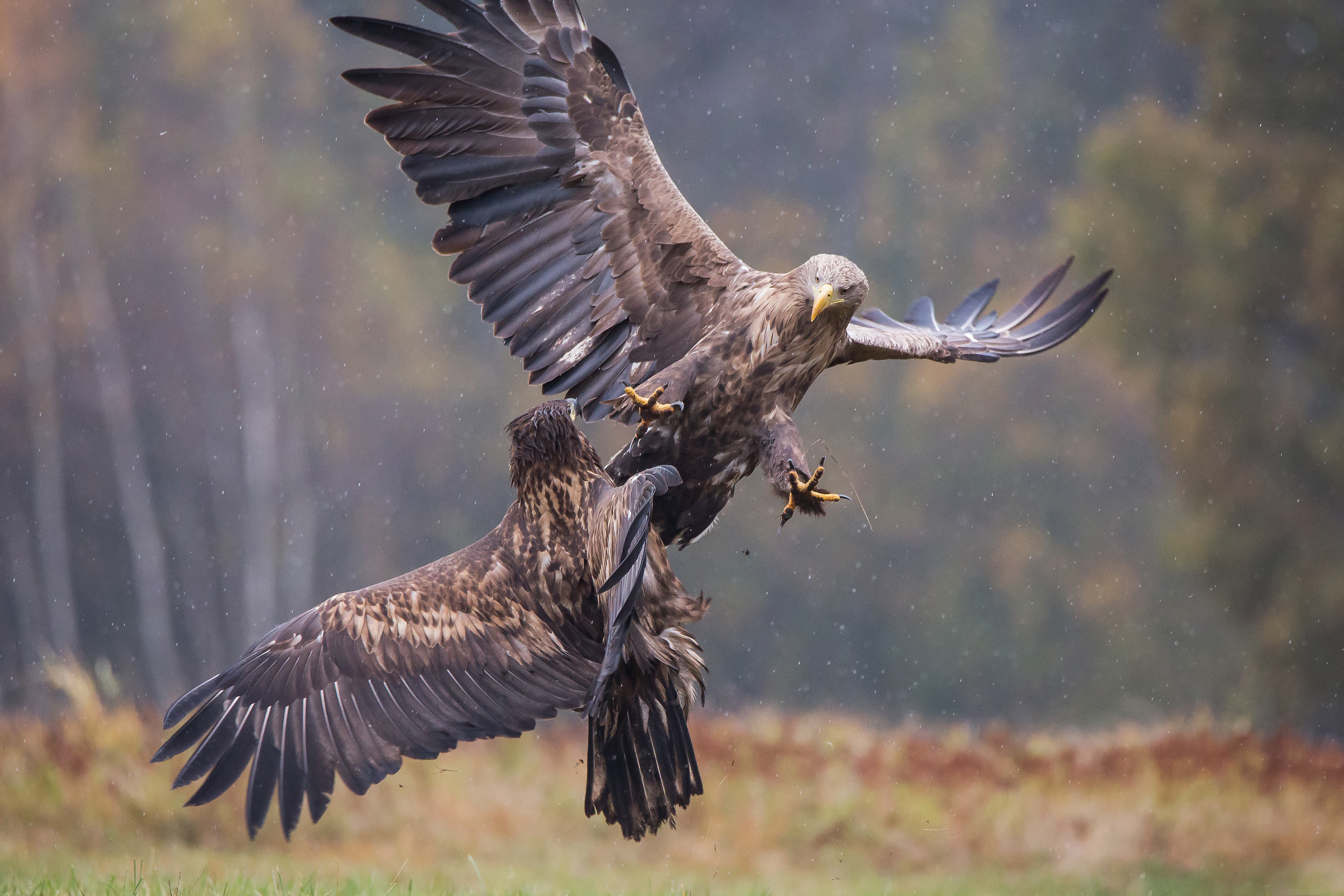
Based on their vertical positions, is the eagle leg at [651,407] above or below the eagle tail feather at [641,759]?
above

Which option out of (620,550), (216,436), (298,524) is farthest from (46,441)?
(620,550)

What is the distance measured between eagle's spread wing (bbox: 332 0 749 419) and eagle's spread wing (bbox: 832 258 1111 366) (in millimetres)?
672

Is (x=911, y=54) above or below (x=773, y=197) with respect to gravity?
above

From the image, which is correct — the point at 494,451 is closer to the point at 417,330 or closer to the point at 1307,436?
the point at 417,330

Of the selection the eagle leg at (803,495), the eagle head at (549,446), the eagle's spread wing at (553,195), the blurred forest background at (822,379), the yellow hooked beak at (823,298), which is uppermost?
the blurred forest background at (822,379)

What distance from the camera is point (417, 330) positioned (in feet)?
35.8

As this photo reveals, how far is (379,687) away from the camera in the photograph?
3.32 metres

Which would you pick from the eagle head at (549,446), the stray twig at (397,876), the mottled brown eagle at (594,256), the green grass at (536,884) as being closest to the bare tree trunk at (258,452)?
the stray twig at (397,876)

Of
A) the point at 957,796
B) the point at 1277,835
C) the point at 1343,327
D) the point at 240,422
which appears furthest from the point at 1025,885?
the point at 240,422

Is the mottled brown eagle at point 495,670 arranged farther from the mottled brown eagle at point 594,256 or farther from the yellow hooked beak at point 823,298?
the yellow hooked beak at point 823,298

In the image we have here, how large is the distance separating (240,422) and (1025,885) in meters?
7.31

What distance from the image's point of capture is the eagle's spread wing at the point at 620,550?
9.08 ft

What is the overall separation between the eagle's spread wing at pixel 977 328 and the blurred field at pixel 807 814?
3.06 meters

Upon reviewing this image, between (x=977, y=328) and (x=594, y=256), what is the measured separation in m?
1.87
